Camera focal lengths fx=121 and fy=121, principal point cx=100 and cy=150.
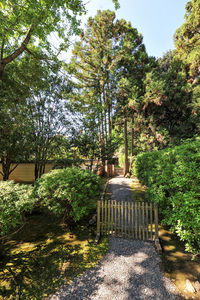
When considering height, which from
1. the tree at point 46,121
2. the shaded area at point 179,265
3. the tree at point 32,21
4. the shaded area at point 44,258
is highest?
the tree at point 32,21

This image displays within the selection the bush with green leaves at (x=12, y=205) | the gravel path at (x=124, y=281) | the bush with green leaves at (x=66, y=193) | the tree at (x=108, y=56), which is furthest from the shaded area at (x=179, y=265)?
the tree at (x=108, y=56)

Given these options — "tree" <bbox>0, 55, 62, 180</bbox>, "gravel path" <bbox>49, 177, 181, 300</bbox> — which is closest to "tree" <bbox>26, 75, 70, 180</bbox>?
"tree" <bbox>0, 55, 62, 180</bbox>

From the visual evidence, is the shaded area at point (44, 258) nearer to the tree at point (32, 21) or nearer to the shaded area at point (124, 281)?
the shaded area at point (124, 281)

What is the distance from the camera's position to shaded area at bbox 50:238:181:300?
285 cm

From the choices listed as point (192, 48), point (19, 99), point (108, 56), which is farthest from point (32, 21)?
point (192, 48)

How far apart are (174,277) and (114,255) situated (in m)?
1.70

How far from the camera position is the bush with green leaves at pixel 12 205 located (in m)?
3.44

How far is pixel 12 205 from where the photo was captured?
3727 mm

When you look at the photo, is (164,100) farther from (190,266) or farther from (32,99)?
(190,266)

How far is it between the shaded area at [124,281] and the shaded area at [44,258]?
302 mm

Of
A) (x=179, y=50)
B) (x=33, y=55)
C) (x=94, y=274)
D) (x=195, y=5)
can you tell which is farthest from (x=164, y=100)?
(x=94, y=274)

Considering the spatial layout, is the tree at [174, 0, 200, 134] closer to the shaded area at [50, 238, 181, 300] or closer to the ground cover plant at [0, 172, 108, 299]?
the shaded area at [50, 238, 181, 300]

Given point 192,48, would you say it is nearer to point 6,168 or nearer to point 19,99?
point 19,99

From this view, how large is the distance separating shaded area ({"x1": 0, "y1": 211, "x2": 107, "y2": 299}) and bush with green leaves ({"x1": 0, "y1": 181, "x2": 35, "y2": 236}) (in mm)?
1126
